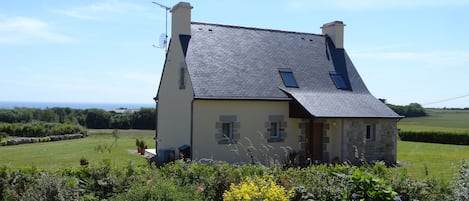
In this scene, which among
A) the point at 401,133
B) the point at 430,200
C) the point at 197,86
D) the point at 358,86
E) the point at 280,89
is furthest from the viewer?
the point at 401,133

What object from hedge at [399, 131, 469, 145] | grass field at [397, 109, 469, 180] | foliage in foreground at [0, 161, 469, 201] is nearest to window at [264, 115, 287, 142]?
grass field at [397, 109, 469, 180]

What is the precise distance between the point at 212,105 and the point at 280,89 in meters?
3.07

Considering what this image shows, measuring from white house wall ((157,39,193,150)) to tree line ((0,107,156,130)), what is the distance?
24.2 metres

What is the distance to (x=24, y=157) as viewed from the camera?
19.2m

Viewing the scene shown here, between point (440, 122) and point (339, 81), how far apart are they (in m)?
20.5

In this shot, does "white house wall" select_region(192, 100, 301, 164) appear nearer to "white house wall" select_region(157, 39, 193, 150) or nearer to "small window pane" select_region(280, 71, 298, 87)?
"white house wall" select_region(157, 39, 193, 150)

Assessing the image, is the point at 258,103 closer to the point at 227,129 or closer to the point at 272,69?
the point at 227,129

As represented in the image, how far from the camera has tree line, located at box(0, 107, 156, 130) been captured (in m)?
45.1

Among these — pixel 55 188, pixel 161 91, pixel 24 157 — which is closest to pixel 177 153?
pixel 161 91

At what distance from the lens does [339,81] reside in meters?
20.9

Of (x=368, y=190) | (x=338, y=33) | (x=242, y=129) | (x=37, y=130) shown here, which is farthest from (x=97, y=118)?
(x=368, y=190)

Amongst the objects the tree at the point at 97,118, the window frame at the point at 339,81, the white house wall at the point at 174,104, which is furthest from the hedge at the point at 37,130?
the window frame at the point at 339,81

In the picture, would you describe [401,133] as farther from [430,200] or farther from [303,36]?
[430,200]

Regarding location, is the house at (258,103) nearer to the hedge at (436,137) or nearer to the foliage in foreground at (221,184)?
the foliage in foreground at (221,184)
